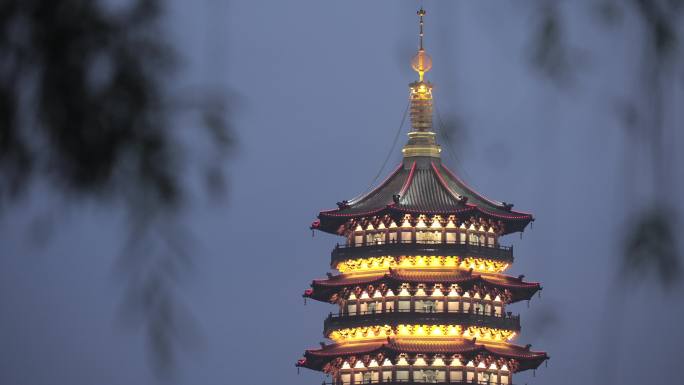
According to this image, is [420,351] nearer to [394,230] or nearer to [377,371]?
[377,371]

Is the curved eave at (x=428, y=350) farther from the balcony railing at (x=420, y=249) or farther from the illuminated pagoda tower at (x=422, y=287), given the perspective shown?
the balcony railing at (x=420, y=249)

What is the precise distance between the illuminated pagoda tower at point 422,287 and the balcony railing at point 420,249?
34mm

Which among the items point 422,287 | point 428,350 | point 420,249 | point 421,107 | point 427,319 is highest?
point 421,107

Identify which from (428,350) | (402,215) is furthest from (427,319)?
(402,215)

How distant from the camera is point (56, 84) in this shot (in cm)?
310

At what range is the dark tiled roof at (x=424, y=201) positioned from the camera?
5172 centimetres

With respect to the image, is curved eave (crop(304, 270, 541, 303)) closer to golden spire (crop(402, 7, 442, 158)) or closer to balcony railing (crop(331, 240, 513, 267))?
balcony railing (crop(331, 240, 513, 267))

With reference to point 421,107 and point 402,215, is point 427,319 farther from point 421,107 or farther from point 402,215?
point 421,107

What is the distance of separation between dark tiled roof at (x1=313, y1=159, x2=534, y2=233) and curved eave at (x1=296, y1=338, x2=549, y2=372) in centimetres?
440

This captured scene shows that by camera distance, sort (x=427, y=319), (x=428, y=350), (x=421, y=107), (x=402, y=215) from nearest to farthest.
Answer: (x=428, y=350) < (x=427, y=319) < (x=402, y=215) < (x=421, y=107)

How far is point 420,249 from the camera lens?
51.6 metres

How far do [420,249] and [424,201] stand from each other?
6.22 feet

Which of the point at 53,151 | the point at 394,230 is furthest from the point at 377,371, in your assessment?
the point at 53,151

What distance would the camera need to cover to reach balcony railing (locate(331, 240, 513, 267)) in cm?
5147
